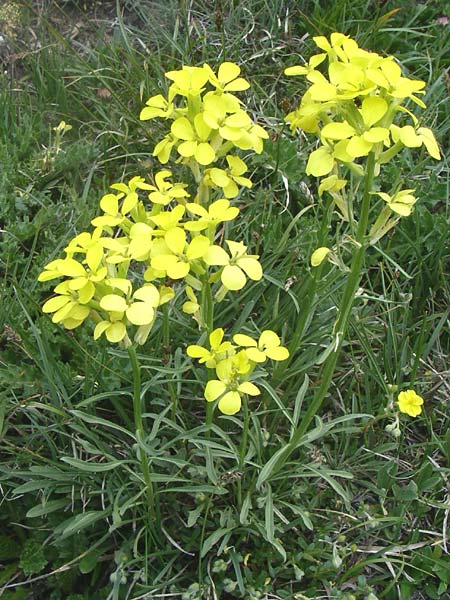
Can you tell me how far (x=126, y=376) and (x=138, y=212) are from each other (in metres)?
0.69

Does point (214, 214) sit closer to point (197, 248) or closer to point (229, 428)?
point (197, 248)

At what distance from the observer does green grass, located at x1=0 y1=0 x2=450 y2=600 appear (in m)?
1.82

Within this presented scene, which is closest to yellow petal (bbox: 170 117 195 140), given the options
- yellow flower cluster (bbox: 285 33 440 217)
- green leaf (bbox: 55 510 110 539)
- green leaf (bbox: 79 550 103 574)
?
yellow flower cluster (bbox: 285 33 440 217)

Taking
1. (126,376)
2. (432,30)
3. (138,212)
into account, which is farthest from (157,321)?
(432,30)

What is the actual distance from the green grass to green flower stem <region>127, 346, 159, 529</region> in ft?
0.11

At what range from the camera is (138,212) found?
1.43 metres

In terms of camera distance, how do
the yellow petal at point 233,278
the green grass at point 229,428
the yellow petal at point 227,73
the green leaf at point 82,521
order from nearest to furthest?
the yellow petal at point 233,278
the yellow petal at point 227,73
the green leaf at point 82,521
the green grass at point 229,428

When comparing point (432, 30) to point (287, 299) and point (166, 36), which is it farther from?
point (287, 299)

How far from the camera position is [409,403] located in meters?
1.92

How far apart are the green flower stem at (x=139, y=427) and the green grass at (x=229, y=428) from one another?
0.11ft

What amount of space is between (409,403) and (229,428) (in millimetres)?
503

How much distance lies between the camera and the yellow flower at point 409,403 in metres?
1.90

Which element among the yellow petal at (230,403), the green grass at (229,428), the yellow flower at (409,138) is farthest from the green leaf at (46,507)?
the yellow flower at (409,138)

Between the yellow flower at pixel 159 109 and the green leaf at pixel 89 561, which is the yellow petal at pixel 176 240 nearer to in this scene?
the yellow flower at pixel 159 109
